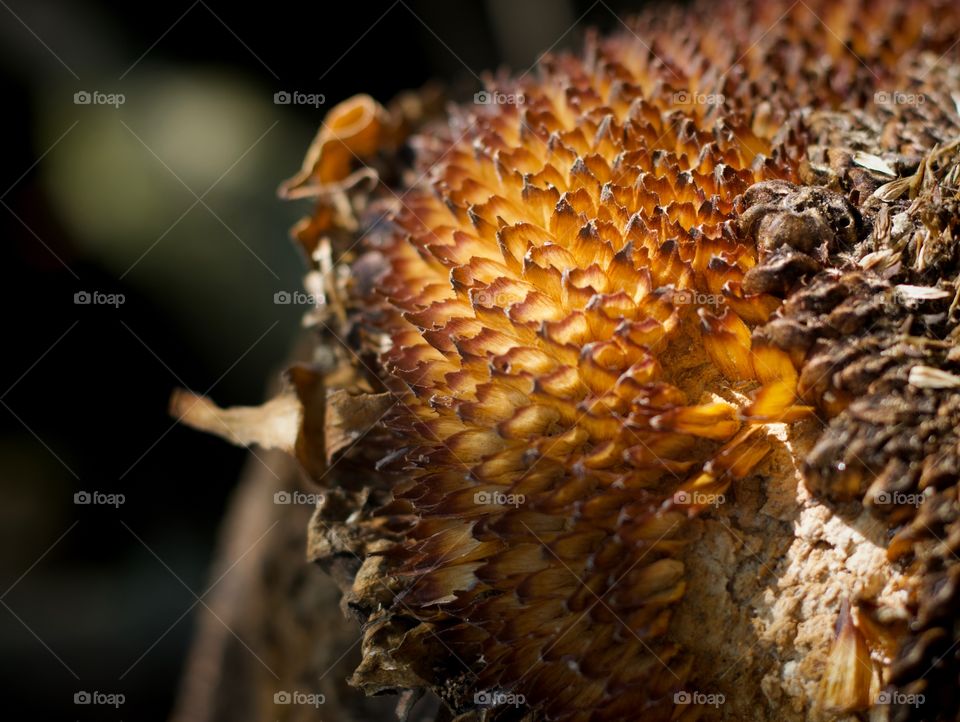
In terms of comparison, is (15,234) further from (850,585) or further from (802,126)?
(850,585)

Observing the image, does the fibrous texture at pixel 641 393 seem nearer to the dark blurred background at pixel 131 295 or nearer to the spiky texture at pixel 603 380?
the spiky texture at pixel 603 380

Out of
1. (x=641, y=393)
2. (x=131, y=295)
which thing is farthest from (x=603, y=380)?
(x=131, y=295)

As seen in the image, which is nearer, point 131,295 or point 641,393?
point 641,393

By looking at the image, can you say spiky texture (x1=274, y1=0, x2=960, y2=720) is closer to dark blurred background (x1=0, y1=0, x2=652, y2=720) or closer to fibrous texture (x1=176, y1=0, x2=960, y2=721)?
fibrous texture (x1=176, y1=0, x2=960, y2=721)

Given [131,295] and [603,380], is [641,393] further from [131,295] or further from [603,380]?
[131,295]

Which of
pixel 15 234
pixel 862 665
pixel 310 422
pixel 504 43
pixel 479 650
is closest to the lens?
pixel 862 665

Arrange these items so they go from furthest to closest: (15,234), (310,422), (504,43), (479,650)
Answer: (504,43) < (15,234) < (310,422) < (479,650)

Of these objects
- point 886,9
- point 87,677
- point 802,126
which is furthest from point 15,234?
point 886,9
